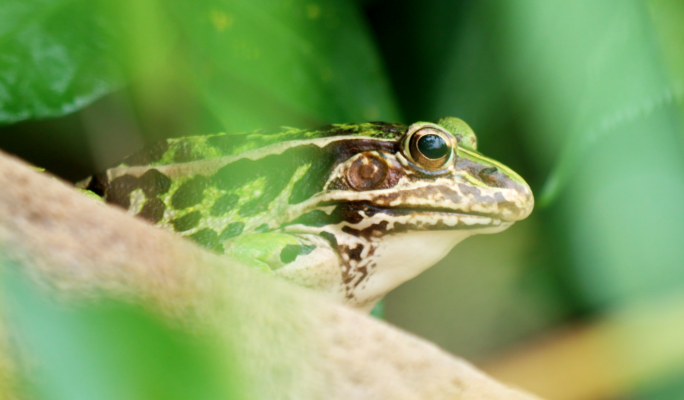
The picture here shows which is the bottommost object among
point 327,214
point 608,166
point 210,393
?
point 210,393

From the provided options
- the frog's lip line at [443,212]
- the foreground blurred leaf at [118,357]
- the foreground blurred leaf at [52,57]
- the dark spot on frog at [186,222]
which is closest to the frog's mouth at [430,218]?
the frog's lip line at [443,212]

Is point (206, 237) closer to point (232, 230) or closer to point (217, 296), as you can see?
point (232, 230)

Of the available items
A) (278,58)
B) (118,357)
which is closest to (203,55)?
(278,58)

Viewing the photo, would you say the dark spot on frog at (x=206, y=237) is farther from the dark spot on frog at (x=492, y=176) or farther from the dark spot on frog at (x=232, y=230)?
the dark spot on frog at (x=492, y=176)

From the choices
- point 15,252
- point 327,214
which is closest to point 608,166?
point 327,214

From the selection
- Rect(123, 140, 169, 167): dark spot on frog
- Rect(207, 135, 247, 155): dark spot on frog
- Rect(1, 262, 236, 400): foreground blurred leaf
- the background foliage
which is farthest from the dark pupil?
Rect(1, 262, 236, 400): foreground blurred leaf

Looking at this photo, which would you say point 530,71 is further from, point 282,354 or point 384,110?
point 282,354
